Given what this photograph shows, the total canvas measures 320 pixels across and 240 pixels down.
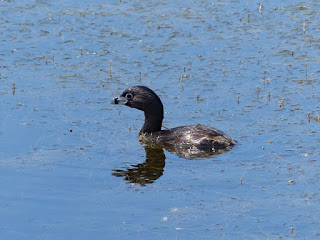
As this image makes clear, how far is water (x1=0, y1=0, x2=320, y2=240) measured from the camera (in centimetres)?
1153

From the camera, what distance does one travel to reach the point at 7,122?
16.1 metres

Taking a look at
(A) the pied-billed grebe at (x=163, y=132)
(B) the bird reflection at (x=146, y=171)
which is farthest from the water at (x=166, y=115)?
(A) the pied-billed grebe at (x=163, y=132)

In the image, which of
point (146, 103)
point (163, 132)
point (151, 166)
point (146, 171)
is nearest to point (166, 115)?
point (146, 103)

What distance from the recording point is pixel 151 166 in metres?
14.3

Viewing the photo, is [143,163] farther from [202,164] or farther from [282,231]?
[282,231]

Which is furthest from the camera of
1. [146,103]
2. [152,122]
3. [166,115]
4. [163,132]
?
[166,115]

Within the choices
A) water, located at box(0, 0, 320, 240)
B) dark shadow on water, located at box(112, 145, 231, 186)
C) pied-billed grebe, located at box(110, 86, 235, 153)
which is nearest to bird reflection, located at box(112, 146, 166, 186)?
dark shadow on water, located at box(112, 145, 231, 186)

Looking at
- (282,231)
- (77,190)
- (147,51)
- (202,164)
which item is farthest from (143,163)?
(147,51)

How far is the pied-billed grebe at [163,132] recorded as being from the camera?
14992 millimetres

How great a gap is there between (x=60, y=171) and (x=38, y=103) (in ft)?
12.7

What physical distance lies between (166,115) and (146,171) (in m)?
3.15

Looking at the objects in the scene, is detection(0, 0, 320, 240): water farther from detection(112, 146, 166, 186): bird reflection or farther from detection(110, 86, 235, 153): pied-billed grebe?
detection(110, 86, 235, 153): pied-billed grebe

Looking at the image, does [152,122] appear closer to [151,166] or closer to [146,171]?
[151,166]

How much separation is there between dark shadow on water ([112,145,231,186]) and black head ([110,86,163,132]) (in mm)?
556
